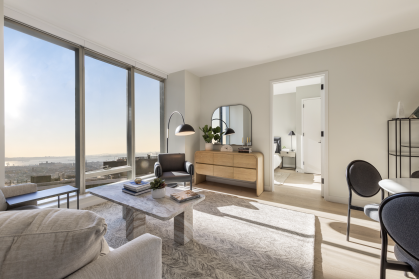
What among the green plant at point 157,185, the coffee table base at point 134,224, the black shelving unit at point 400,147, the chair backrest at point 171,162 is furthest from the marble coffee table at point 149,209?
the black shelving unit at point 400,147

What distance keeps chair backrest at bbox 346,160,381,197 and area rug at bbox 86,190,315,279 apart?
711mm

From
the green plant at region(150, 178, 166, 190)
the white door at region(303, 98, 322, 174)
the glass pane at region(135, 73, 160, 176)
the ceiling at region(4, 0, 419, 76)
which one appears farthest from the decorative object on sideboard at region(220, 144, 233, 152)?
the white door at region(303, 98, 322, 174)

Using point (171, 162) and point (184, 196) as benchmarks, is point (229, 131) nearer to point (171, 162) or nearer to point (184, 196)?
point (171, 162)

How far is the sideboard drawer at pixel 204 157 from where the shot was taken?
3994mm

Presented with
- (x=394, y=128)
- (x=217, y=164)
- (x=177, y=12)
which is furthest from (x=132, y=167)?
(x=394, y=128)

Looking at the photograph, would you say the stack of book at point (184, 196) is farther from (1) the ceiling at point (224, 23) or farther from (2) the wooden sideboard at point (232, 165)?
(1) the ceiling at point (224, 23)

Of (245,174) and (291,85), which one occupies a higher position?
(291,85)

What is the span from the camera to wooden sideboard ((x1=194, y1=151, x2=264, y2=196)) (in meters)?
3.48

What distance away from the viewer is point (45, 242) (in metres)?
0.55

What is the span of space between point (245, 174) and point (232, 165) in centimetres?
33

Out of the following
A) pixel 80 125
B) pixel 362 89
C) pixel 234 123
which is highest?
pixel 362 89

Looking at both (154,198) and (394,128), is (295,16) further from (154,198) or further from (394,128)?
(154,198)

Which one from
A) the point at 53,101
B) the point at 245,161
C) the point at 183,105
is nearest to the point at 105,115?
the point at 53,101

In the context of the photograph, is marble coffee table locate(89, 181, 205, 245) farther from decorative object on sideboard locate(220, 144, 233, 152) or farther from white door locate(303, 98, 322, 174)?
white door locate(303, 98, 322, 174)
